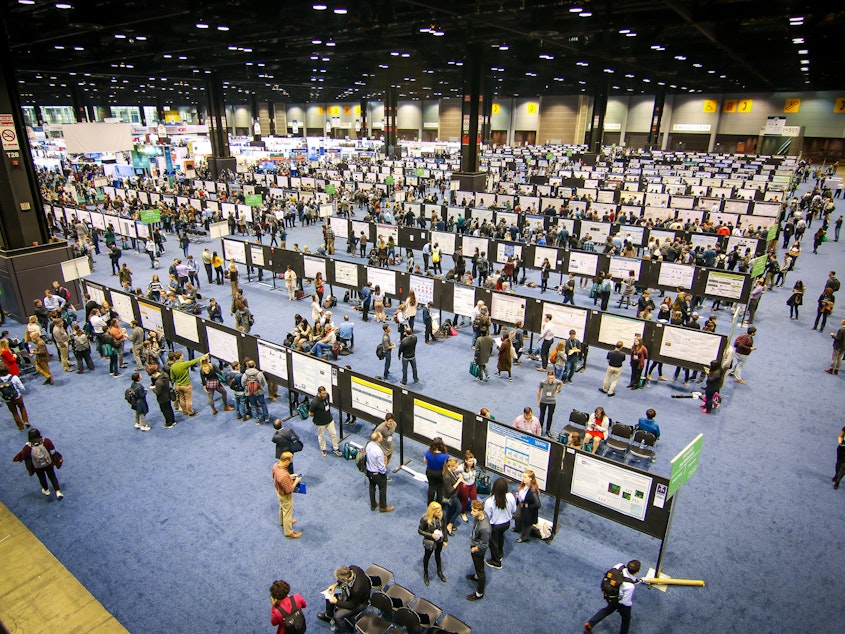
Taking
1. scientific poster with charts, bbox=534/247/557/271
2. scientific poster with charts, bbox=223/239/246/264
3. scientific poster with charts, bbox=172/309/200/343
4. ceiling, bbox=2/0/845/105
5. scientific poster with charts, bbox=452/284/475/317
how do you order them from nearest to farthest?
1. scientific poster with charts, bbox=172/309/200/343
2. scientific poster with charts, bbox=452/284/475/317
3. ceiling, bbox=2/0/845/105
4. scientific poster with charts, bbox=534/247/557/271
5. scientific poster with charts, bbox=223/239/246/264

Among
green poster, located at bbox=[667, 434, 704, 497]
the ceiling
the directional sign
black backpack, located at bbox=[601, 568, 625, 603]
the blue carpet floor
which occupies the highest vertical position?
the ceiling

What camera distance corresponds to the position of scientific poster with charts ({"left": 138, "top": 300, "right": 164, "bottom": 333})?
55.8 feet

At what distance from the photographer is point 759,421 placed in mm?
13656

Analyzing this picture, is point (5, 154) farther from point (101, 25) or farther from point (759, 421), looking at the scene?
point (759, 421)

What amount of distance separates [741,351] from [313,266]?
1641 centimetres

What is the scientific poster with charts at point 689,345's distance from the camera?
1452 centimetres

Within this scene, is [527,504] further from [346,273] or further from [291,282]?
[291,282]

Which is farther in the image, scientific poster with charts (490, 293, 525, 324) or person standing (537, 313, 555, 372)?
scientific poster with charts (490, 293, 525, 324)

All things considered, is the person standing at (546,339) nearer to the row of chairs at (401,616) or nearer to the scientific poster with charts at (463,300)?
the scientific poster with charts at (463,300)

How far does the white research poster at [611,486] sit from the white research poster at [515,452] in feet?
1.95

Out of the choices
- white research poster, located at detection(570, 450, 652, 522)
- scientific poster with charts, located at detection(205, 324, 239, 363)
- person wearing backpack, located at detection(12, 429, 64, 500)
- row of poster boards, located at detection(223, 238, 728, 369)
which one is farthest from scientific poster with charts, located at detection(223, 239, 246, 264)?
white research poster, located at detection(570, 450, 652, 522)

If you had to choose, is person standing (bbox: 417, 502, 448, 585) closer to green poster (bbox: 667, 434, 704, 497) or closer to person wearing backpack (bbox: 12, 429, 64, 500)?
green poster (bbox: 667, 434, 704, 497)

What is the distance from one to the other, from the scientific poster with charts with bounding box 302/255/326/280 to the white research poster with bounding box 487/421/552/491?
46.0 feet

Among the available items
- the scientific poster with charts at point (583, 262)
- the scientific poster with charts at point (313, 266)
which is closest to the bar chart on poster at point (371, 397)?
the scientific poster with charts at point (313, 266)
